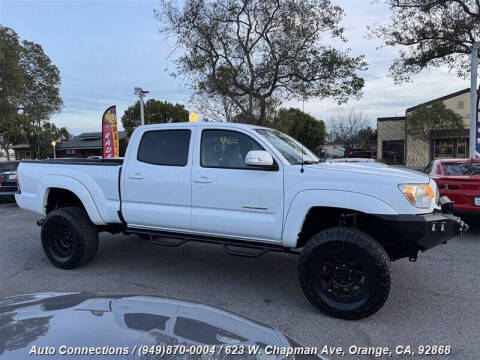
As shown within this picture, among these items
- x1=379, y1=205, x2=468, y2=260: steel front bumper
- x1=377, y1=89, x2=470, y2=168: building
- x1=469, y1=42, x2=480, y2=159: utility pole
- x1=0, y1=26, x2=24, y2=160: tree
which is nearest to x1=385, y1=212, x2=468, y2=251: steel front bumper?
x1=379, y1=205, x2=468, y2=260: steel front bumper

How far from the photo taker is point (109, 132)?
17.9 metres

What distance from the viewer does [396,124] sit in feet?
108

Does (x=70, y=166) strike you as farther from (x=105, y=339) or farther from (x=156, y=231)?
(x=105, y=339)

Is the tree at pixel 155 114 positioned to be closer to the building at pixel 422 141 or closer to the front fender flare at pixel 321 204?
the building at pixel 422 141

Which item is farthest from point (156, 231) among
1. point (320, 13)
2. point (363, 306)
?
point (320, 13)

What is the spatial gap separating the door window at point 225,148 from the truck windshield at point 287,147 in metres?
0.22

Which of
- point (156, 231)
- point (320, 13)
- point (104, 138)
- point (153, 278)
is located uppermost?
point (320, 13)

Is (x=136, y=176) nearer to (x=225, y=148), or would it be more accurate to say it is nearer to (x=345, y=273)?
(x=225, y=148)

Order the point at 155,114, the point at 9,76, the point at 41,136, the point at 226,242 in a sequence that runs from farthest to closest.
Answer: the point at 41,136, the point at 155,114, the point at 9,76, the point at 226,242

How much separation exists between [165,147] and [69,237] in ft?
6.32

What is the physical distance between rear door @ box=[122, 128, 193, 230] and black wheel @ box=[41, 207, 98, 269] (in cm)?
73

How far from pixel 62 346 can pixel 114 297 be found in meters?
0.63

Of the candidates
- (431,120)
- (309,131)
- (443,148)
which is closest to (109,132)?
(431,120)

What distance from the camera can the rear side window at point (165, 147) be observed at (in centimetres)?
470
